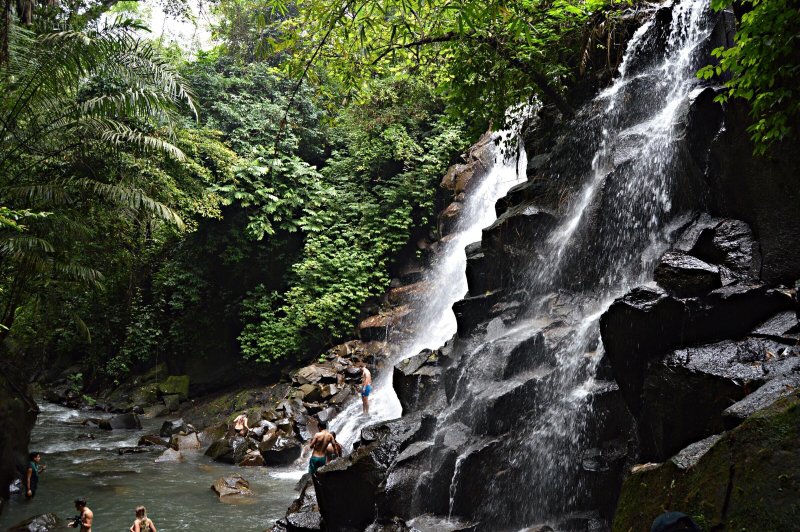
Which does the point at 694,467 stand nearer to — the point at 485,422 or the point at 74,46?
the point at 485,422

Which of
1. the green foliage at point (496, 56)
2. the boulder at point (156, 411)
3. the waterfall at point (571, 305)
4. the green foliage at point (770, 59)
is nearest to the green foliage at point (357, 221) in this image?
the boulder at point (156, 411)

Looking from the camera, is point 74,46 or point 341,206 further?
point 341,206

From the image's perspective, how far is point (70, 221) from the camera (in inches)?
468

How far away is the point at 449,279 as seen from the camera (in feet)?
59.6

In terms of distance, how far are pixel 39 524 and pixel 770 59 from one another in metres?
13.8

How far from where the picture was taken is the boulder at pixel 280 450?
607 inches

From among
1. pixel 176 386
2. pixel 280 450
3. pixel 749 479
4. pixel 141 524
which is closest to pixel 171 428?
pixel 176 386

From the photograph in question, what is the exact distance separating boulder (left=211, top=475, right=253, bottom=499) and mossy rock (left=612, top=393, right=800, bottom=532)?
399 inches

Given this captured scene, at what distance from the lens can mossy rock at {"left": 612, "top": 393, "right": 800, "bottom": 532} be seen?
162 inches

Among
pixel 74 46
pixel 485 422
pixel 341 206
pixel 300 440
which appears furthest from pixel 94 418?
pixel 485 422

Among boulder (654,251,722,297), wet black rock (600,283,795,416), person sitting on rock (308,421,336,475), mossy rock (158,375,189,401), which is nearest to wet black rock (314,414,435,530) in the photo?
person sitting on rock (308,421,336,475)

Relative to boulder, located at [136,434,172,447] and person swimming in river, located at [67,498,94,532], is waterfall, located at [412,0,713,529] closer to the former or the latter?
person swimming in river, located at [67,498,94,532]

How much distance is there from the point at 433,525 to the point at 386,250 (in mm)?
13151

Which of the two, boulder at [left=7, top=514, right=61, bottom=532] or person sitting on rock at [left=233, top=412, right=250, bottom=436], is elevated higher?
person sitting on rock at [left=233, top=412, right=250, bottom=436]
